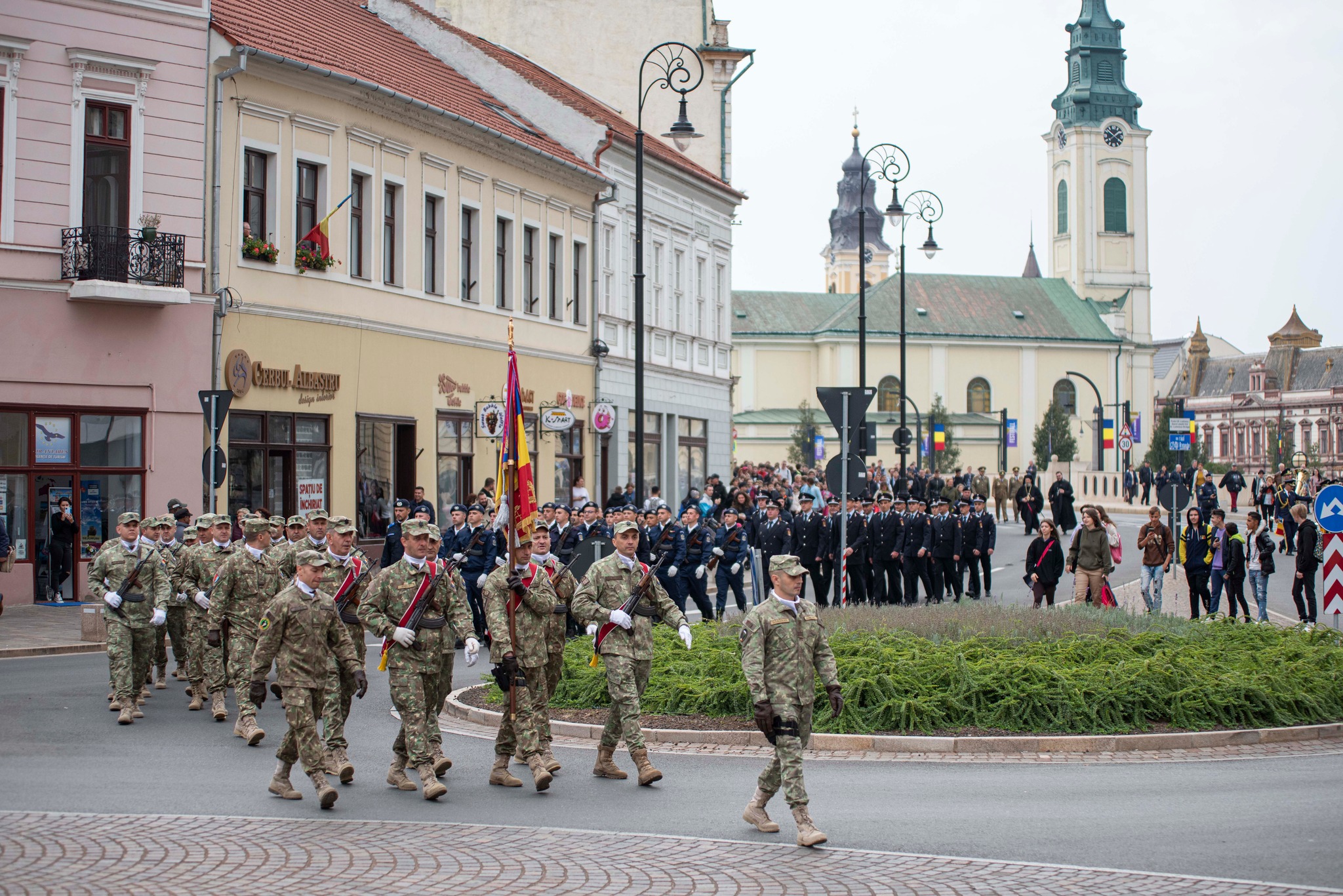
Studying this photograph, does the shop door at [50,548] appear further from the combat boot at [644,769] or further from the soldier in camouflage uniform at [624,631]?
the combat boot at [644,769]

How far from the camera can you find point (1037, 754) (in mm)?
12852

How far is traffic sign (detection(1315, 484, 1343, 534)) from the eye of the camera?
61.2 feet

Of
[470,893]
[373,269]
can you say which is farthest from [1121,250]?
[470,893]

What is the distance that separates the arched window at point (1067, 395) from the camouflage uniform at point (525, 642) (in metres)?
103

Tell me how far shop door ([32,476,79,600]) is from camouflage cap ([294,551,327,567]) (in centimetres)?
1324

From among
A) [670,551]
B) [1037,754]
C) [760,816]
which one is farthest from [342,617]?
[670,551]

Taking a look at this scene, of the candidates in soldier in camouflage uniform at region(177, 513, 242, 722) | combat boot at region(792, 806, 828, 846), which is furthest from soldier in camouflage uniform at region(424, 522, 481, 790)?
soldier in camouflage uniform at region(177, 513, 242, 722)

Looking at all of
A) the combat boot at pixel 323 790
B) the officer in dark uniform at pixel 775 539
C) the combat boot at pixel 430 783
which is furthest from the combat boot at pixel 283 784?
the officer in dark uniform at pixel 775 539

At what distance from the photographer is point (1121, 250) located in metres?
120

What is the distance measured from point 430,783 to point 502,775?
0.75 meters

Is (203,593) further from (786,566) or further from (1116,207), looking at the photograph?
(1116,207)

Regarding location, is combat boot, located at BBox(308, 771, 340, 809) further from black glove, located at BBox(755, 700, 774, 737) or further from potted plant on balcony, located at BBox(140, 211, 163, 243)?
potted plant on balcony, located at BBox(140, 211, 163, 243)

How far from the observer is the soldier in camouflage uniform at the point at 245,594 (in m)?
13.9

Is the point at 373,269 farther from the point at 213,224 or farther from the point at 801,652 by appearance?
the point at 801,652
